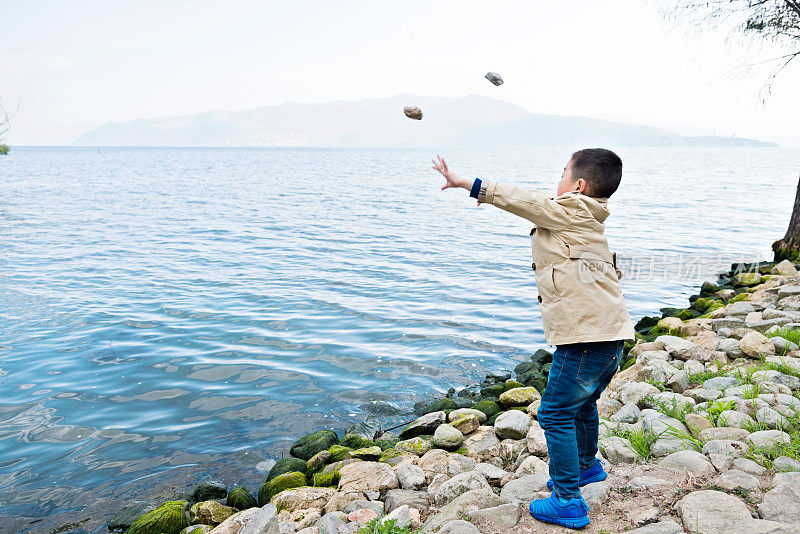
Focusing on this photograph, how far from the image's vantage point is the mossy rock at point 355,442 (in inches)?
218

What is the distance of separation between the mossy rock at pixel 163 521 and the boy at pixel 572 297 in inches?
107

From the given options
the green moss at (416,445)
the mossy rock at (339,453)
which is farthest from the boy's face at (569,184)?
the mossy rock at (339,453)

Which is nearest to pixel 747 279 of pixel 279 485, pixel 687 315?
pixel 687 315

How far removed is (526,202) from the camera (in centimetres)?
310

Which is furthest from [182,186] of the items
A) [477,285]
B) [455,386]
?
[455,386]

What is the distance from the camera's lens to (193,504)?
193 inches

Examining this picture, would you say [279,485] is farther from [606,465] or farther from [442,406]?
[606,465]

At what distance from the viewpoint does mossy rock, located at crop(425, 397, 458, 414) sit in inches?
253

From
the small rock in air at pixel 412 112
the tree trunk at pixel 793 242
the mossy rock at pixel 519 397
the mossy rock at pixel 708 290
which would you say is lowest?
the mossy rock at pixel 519 397

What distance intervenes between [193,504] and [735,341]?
18.5 ft

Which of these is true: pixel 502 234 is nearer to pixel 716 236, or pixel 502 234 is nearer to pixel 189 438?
pixel 716 236

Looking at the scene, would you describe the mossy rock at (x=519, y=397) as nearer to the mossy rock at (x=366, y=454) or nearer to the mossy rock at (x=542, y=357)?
the mossy rock at (x=366, y=454)

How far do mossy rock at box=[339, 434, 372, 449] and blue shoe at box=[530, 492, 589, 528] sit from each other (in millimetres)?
2521

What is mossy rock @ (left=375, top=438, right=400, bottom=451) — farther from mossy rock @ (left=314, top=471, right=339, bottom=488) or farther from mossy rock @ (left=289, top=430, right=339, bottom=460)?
mossy rock @ (left=314, top=471, right=339, bottom=488)
